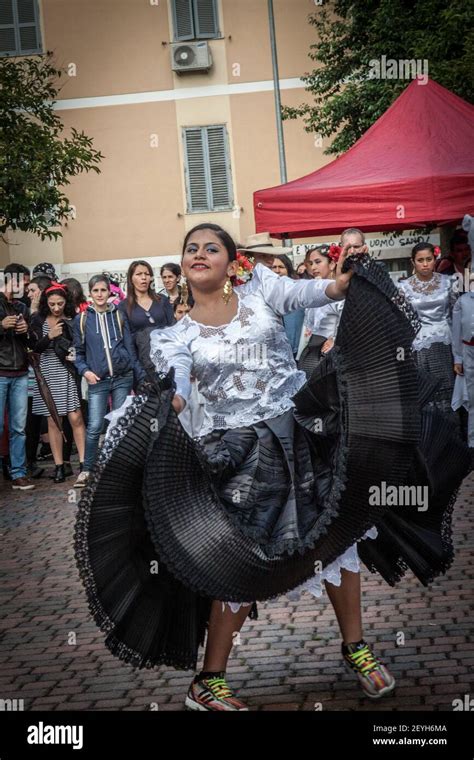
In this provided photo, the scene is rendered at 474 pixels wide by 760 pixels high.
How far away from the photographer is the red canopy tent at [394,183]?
10.5 m

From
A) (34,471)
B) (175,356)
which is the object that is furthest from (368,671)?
(34,471)

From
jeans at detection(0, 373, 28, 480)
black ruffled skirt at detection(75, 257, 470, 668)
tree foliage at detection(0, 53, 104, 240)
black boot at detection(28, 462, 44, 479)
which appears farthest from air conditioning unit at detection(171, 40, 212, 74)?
black ruffled skirt at detection(75, 257, 470, 668)

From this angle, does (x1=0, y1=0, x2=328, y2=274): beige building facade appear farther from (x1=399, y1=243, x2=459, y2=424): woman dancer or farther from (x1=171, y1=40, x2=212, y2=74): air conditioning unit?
(x1=399, y1=243, x2=459, y2=424): woman dancer

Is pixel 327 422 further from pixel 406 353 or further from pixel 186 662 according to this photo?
pixel 186 662

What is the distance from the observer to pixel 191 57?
26422 millimetres

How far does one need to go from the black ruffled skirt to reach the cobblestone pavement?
505 millimetres

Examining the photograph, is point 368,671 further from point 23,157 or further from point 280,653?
point 23,157

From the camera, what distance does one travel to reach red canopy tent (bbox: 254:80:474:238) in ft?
34.6

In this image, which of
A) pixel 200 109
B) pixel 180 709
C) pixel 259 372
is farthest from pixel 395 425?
pixel 200 109

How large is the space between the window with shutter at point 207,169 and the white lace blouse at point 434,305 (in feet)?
55.6

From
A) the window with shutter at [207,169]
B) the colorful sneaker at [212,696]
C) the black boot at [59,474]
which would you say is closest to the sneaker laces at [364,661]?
the colorful sneaker at [212,696]

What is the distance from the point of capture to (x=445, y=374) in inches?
422

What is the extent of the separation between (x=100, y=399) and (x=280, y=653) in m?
6.07

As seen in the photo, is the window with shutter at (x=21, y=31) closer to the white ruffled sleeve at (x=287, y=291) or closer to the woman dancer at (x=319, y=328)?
the woman dancer at (x=319, y=328)
